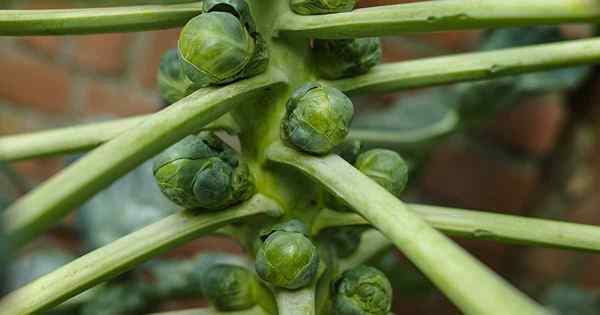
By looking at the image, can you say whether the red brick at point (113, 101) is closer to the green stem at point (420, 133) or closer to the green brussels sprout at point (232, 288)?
the green stem at point (420, 133)

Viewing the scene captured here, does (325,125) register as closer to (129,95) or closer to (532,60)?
(532,60)

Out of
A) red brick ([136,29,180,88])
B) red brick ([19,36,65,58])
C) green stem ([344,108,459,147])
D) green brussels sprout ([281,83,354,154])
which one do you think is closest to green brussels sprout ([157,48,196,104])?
green brussels sprout ([281,83,354,154])

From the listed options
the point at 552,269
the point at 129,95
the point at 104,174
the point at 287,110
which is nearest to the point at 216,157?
the point at 287,110

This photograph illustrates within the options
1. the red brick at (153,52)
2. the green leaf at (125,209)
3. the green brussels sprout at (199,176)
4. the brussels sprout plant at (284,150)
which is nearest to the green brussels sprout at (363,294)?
the brussels sprout plant at (284,150)

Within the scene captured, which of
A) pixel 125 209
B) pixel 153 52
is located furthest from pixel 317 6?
pixel 153 52

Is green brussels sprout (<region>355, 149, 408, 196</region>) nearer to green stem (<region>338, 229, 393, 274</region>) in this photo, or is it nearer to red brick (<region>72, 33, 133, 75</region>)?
green stem (<region>338, 229, 393, 274</region>)

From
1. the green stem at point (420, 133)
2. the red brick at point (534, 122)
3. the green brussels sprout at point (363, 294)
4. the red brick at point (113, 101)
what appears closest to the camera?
the green brussels sprout at point (363, 294)
